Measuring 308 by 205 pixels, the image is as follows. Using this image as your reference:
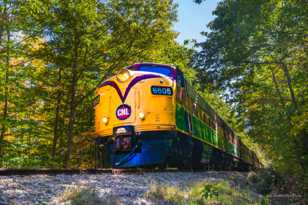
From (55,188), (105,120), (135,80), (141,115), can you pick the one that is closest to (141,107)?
(141,115)

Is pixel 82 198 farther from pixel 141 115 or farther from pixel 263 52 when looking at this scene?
pixel 263 52

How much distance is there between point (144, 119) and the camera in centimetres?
1010

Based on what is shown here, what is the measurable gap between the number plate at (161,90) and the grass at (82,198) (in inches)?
235

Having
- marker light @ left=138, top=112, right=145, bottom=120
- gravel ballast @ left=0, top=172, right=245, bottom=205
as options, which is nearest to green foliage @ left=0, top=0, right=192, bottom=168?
marker light @ left=138, top=112, right=145, bottom=120

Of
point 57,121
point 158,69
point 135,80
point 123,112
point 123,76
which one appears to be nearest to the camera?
point 123,112

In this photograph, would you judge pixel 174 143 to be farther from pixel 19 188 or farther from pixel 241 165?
pixel 241 165

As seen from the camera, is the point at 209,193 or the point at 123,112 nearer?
the point at 209,193

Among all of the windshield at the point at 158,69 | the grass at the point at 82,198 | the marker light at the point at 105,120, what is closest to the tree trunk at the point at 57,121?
the marker light at the point at 105,120

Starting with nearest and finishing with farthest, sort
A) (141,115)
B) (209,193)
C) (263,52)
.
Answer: (209,193) < (141,115) < (263,52)

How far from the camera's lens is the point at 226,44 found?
1215 cm

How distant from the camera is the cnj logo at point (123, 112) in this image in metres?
10.3

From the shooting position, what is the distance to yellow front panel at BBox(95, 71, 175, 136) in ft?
33.1

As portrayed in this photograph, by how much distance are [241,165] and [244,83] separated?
14625mm

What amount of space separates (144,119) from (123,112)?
71 centimetres
